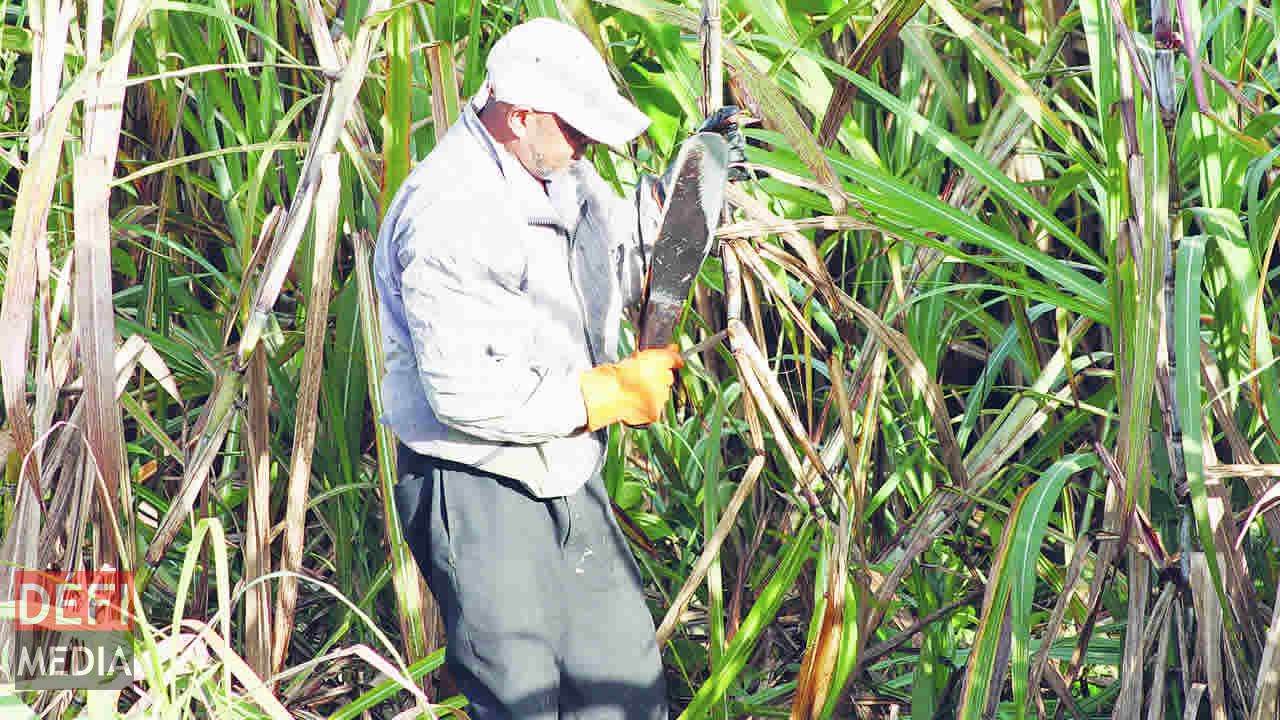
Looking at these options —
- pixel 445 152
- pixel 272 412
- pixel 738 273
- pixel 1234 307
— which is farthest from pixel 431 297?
pixel 1234 307

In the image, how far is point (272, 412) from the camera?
5.82 feet

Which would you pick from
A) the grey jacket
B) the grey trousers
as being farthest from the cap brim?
the grey trousers

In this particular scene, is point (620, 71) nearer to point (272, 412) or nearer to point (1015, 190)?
point (1015, 190)

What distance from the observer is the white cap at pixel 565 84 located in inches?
48.3

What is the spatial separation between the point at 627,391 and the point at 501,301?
0.15 metres

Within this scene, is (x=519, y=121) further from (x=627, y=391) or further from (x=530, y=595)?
(x=530, y=595)

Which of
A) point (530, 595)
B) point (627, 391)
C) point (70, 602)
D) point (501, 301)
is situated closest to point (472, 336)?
point (501, 301)

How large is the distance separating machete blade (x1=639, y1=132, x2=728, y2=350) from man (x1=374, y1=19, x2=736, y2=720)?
0.05m

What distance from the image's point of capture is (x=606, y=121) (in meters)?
1.23

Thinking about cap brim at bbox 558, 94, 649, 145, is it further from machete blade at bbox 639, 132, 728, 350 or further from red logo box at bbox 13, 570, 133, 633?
red logo box at bbox 13, 570, 133, 633

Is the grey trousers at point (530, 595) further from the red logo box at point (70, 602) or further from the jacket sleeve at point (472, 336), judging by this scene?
the red logo box at point (70, 602)

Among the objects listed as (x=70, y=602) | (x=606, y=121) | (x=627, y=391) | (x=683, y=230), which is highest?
(x=606, y=121)

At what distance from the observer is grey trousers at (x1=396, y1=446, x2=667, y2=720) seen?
1327mm

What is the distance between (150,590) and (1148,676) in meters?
1.28
